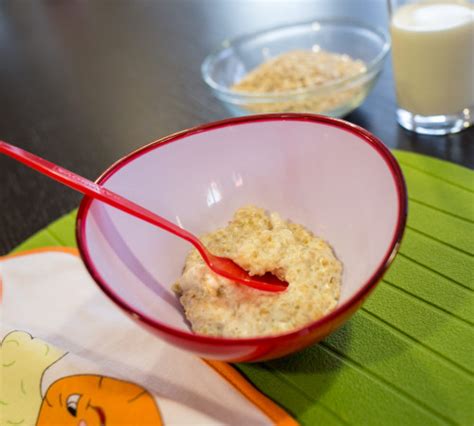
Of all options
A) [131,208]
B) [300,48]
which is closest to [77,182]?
[131,208]

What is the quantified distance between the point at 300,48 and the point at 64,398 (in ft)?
3.18

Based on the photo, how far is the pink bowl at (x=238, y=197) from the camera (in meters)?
0.58

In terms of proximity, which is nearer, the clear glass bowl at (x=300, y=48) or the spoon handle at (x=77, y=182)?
the spoon handle at (x=77, y=182)

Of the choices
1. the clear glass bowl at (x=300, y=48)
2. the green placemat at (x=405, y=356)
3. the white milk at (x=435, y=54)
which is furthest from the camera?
the clear glass bowl at (x=300, y=48)

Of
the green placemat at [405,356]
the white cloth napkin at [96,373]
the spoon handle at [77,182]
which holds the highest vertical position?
the spoon handle at [77,182]

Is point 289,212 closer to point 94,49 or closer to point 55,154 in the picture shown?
point 55,154

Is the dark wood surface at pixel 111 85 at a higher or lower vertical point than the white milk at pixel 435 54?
lower

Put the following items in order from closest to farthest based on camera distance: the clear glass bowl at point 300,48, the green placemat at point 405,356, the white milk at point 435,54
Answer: the green placemat at point 405,356, the white milk at point 435,54, the clear glass bowl at point 300,48

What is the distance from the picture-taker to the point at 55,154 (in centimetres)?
119

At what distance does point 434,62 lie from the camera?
91 centimetres

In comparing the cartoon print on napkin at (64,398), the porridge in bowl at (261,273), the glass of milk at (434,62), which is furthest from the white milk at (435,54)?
the cartoon print on napkin at (64,398)

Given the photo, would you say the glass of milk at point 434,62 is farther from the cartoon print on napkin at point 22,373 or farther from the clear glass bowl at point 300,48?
the cartoon print on napkin at point 22,373

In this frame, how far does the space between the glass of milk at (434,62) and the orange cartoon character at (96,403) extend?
0.65 meters

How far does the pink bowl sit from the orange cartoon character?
0.09 meters
